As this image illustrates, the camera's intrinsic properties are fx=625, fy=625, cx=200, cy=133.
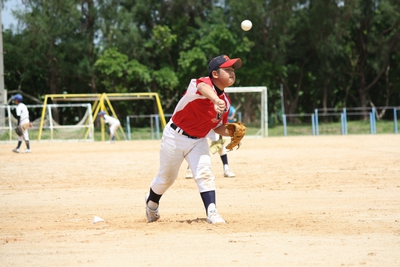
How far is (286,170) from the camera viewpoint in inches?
600

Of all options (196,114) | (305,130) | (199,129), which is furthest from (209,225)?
(305,130)

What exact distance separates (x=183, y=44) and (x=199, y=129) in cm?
3728

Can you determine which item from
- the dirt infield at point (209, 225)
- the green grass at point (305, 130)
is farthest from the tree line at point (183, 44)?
the dirt infield at point (209, 225)

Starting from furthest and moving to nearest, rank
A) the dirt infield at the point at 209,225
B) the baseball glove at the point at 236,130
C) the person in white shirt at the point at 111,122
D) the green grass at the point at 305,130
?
the green grass at the point at 305,130
the person in white shirt at the point at 111,122
the baseball glove at the point at 236,130
the dirt infield at the point at 209,225

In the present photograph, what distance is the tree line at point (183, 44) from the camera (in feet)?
139

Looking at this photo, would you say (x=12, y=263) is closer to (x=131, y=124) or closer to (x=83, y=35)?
(x=131, y=124)

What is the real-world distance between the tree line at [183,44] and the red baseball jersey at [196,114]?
33.8 meters

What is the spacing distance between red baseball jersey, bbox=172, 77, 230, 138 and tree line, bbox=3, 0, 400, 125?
111 ft

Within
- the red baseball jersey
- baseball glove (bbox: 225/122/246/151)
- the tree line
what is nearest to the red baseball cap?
the red baseball jersey

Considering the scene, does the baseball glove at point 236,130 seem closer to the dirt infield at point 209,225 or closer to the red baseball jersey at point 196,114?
the red baseball jersey at point 196,114

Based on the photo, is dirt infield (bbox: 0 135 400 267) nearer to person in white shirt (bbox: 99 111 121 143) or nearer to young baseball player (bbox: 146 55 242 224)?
young baseball player (bbox: 146 55 242 224)

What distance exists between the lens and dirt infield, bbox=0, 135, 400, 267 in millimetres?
5782

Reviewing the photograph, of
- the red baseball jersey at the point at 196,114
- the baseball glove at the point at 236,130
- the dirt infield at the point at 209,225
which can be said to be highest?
the red baseball jersey at the point at 196,114

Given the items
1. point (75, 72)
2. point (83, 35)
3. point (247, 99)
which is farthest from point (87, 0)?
point (247, 99)
